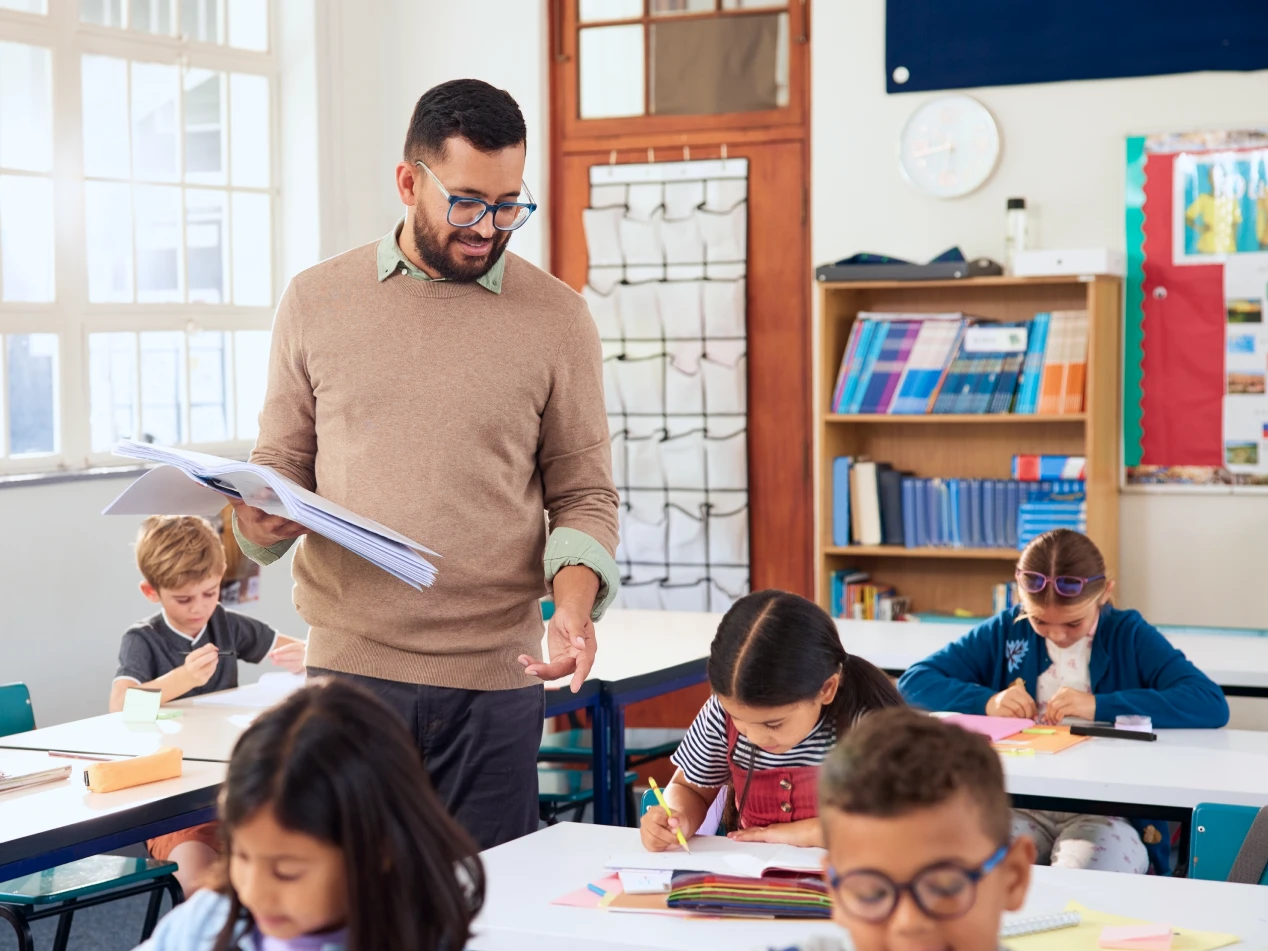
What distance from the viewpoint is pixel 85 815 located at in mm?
2404

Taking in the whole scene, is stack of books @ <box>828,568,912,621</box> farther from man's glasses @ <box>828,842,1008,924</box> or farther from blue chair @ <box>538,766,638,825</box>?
man's glasses @ <box>828,842,1008,924</box>

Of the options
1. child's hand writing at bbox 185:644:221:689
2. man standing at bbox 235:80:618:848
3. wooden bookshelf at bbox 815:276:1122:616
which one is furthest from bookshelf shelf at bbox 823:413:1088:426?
man standing at bbox 235:80:618:848

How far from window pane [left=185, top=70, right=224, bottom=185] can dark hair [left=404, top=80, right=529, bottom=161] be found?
3.36 metres

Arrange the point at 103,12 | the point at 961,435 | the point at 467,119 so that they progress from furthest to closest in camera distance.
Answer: the point at 961,435 → the point at 103,12 → the point at 467,119

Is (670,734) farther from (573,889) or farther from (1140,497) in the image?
(573,889)

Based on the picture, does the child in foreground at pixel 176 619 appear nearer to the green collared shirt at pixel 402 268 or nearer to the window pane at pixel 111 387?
the window pane at pixel 111 387

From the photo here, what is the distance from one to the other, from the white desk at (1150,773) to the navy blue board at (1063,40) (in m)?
2.65

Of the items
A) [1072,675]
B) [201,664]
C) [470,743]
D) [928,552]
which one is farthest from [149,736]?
[928,552]

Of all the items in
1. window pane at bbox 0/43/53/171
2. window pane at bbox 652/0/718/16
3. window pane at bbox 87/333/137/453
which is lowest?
window pane at bbox 87/333/137/453

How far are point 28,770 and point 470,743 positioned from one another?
110 cm

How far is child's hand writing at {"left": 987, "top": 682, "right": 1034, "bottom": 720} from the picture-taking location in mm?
3176

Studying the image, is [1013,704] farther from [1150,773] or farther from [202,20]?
[202,20]

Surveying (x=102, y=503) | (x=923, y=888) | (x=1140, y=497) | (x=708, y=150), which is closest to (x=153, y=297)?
(x=102, y=503)

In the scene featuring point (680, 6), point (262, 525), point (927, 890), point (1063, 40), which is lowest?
point (927, 890)
